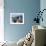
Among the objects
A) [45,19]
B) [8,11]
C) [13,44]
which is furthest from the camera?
[8,11]

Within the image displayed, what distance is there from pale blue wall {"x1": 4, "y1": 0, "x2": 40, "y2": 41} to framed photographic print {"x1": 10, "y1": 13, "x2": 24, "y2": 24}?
0.12m

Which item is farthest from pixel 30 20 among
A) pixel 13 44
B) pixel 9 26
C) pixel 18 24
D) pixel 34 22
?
pixel 13 44

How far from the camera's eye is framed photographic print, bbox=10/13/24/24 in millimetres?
5152

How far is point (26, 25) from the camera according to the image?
16.9ft

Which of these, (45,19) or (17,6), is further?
(17,6)

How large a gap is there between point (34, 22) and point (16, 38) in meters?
0.95

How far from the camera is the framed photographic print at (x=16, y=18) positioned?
5.15m

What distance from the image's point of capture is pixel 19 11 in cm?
512

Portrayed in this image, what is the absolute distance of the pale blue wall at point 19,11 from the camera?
511cm

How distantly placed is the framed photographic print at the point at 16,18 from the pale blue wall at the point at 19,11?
0.39ft

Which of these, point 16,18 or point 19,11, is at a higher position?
point 19,11

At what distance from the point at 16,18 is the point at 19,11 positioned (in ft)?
1.00

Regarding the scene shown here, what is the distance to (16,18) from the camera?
17.0 ft

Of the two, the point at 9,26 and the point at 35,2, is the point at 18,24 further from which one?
the point at 35,2
